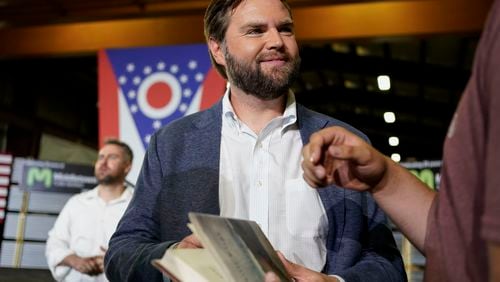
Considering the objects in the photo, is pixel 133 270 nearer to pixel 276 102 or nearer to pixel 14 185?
pixel 276 102

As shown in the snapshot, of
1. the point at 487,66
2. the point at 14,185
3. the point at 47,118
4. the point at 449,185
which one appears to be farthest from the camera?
the point at 47,118

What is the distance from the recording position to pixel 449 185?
0.73m

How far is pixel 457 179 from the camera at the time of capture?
70 cm

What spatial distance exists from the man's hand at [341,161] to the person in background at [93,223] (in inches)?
132

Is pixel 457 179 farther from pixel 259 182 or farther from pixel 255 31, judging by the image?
pixel 255 31

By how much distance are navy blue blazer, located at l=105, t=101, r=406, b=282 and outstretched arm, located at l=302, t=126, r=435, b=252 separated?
1.05 ft

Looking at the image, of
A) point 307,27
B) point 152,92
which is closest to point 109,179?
point 152,92

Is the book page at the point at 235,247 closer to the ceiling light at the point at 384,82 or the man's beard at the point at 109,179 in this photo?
the man's beard at the point at 109,179

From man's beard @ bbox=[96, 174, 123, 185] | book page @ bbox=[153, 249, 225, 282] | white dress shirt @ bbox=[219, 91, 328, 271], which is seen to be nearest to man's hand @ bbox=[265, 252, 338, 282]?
book page @ bbox=[153, 249, 225, 282]

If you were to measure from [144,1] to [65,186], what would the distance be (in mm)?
2098

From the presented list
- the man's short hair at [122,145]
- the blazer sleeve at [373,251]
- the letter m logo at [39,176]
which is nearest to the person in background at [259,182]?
the blazer sleeve at [373,251]

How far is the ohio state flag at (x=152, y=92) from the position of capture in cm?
431

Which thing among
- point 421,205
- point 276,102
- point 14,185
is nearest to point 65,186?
point 14,185

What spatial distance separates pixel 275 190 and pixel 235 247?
0.58 m
